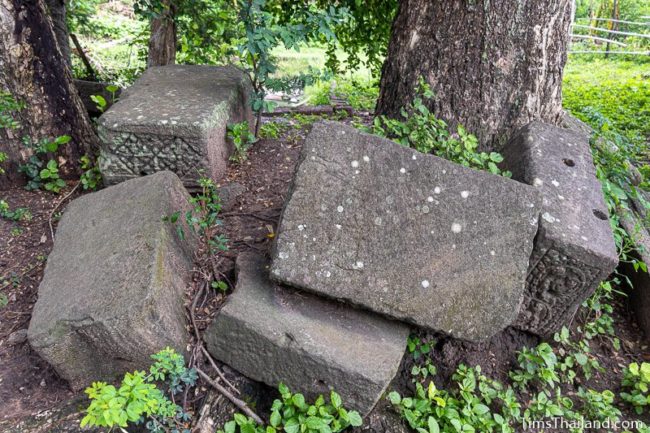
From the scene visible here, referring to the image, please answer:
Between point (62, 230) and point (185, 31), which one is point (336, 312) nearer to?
point (62, 230)

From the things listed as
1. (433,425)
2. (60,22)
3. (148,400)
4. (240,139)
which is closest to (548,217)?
(433,425)

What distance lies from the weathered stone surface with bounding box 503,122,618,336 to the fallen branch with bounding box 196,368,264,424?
1.37 metres

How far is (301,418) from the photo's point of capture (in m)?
1.78

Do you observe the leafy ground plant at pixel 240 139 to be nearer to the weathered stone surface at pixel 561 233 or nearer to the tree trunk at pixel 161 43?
the weathered stone surface at pixel 561 233

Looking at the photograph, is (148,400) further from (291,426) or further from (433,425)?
(433,425)

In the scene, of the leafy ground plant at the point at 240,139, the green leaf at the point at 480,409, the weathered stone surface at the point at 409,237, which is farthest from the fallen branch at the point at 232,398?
the leafy ground plant at the point at 240,139

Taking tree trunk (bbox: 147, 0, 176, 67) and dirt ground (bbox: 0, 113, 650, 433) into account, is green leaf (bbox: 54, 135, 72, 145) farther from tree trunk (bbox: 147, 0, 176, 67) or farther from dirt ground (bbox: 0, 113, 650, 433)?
tree trunk (bbox: 147, 0, 176, 67)

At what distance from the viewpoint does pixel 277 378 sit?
1.89 metres

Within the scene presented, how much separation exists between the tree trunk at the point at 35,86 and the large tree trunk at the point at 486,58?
234cm

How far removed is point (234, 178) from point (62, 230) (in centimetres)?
116

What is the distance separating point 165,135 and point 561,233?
2225mm

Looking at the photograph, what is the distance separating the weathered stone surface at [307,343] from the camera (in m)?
1.81

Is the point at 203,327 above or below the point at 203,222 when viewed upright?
below

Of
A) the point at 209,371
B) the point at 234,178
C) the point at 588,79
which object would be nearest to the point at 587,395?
the point at 209,371
